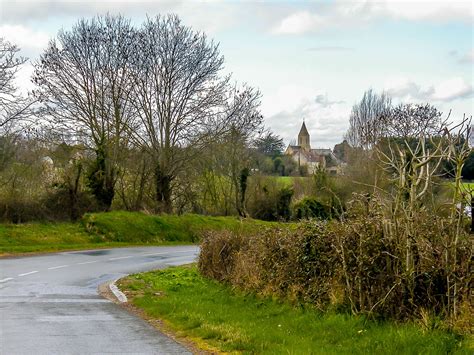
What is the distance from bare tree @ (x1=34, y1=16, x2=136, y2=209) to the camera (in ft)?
126

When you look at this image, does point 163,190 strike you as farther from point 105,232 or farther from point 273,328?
point 273,328

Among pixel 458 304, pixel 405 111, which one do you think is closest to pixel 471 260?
pixel 458 304

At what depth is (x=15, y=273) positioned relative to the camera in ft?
66.7

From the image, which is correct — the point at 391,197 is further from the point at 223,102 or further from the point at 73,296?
the point at 223,102

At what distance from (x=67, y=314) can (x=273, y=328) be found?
183 inches

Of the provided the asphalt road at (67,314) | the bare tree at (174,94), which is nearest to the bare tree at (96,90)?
the bare tree at (174,94)

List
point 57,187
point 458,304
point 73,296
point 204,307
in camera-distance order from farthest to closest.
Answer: point 57,187 → point 73,296 → point 204,307 → point 458,304

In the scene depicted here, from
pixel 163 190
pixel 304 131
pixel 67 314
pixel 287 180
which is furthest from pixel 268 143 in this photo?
pixel 304 131

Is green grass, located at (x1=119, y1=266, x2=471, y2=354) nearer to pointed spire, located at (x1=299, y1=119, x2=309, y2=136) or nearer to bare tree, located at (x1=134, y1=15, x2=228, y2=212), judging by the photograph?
bare tree, located at (x1=134, y1=15, x2=228, y2=212)

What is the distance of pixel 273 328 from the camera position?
10242mm

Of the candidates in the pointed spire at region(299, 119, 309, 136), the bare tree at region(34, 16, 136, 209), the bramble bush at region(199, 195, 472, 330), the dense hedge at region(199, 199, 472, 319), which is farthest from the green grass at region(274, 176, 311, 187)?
the pointed spire at region(299, 119, 309, 136)

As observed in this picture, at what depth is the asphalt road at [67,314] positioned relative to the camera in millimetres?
9414

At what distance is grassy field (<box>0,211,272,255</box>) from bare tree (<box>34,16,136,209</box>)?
2949 millimetres

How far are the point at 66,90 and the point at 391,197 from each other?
31.4 m
